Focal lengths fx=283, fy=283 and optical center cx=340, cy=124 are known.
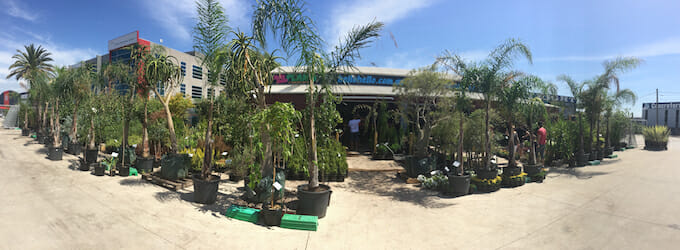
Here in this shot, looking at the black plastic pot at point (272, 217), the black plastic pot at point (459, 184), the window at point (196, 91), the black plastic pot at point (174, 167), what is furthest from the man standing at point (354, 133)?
the window at point (196, 91)

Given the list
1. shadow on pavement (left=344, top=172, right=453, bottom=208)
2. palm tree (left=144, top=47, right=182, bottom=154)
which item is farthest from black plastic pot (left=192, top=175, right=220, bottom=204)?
shadow on pavement (left=344, top=172, right=453, bottom=208)

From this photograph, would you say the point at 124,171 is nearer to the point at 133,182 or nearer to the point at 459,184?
the point at 133,182

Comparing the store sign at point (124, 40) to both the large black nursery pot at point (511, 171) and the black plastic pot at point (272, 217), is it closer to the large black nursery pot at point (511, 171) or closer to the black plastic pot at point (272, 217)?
the black plastic pot at point (272, 217)

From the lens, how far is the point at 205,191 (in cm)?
545

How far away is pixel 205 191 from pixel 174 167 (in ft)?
6.80

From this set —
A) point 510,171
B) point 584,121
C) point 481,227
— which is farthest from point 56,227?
point 584,121

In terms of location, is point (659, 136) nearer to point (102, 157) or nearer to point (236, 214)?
point (236, 214)

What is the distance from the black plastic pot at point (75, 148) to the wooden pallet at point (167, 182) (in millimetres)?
6151

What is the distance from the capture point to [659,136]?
16.5 meters

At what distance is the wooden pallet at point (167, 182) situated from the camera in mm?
6489

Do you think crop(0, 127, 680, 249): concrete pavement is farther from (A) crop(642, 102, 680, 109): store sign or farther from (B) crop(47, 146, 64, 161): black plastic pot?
(A) crop(642, 102, 680, 109): store sign

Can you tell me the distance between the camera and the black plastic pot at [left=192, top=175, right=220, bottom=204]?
545 centimetres

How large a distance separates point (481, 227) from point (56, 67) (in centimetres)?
1591

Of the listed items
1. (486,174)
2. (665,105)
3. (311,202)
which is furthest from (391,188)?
(665,105)
